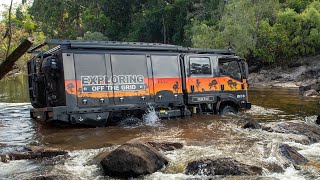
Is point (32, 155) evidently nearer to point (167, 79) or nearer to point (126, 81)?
point (126, 81)

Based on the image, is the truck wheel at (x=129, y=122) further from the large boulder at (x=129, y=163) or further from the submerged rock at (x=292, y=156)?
the submerged rock at (x=292, y=156)

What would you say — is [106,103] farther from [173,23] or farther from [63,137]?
[173,23]

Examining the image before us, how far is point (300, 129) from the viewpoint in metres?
10.6

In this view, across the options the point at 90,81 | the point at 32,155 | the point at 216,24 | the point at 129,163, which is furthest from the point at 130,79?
the point at 216,24

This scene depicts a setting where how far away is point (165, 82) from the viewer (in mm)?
13172

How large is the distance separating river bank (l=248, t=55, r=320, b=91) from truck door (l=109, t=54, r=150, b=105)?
2481 cm

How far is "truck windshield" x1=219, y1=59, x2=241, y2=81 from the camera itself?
14672 mm

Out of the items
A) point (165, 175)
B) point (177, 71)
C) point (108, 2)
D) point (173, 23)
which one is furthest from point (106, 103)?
point (108, 2)

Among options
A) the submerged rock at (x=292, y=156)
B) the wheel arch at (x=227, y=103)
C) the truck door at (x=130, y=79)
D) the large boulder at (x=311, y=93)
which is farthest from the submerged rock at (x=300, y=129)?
the large boulder at (x=311, y=93)

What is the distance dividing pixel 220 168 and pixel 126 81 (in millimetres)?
6290

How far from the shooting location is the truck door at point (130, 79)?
12094mm

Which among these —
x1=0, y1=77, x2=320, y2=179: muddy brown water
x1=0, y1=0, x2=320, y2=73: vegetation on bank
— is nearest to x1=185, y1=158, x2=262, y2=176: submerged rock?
x1=0, y1=77, x2=320, y2=179: muddy brown water

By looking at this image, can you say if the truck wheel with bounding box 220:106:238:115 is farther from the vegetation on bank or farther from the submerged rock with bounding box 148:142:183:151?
the vegetation on bank

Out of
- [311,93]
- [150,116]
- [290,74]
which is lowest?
[311,93]
